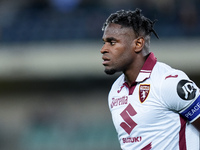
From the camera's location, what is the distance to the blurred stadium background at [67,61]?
12547mm

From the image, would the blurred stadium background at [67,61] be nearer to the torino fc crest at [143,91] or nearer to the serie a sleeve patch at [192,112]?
the torino fc crest at [143,91]

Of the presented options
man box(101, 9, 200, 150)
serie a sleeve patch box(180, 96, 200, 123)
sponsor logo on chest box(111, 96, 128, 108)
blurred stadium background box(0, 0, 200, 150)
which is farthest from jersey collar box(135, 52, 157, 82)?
blurred stadium background box(0, 0, 200, 150)

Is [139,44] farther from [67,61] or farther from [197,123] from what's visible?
[67,61]

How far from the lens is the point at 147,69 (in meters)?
3.59

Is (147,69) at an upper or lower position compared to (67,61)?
lower

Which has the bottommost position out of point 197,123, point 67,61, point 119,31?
point 197,123

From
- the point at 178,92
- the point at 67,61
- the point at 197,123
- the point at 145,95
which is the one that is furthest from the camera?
the point at 67,61

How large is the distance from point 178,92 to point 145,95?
321 mm

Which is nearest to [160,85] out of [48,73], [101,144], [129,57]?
[129,57]

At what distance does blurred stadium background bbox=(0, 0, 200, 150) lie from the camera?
41.2 ft

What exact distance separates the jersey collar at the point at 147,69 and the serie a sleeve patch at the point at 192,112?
1.31 ft

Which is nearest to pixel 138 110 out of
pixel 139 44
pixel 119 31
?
pixel 139 44

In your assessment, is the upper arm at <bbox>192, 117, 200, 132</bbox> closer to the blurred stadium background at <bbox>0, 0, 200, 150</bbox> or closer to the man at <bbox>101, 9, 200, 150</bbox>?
the man at <bbox>101, 9, 200, 150</bbox>

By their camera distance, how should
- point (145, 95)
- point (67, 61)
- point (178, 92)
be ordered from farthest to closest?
1. point (67, 61)
2. point (145, 95)
3. point (178, 92)
